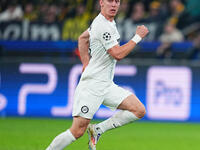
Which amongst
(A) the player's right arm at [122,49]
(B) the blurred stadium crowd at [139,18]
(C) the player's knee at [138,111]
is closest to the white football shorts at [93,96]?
(C) the player's knee at [138,111]

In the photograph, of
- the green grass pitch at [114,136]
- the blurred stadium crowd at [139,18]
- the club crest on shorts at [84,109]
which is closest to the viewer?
the club crest on shorts at [84,109]

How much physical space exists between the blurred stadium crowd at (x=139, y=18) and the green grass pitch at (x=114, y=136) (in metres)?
2.17

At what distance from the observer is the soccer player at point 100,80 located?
7.28 metres

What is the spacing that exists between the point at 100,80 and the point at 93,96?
236 mm

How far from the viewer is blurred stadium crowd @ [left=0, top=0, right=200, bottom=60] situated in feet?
48.2

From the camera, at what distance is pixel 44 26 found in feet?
51.2

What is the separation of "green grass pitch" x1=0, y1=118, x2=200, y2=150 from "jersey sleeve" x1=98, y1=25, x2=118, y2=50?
253cm

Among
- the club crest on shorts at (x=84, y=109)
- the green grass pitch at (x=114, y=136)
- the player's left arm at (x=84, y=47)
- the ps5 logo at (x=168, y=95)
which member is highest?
the player's left arm at (x=84, y=47)

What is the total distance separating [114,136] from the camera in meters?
11.4

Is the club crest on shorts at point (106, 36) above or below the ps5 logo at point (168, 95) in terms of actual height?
above

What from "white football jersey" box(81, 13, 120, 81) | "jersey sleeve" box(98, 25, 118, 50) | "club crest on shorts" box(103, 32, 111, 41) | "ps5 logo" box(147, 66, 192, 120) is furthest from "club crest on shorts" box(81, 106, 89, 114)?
"ps5 logo" box(147, 66, 192, 120)

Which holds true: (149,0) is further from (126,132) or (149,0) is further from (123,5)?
(126,132)

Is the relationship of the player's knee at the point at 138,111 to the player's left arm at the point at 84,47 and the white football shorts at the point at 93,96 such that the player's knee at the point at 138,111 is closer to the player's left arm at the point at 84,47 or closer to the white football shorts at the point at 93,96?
the white football shorts at the point at 93,96

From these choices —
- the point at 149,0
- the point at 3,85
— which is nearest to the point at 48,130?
the point at 3,85
